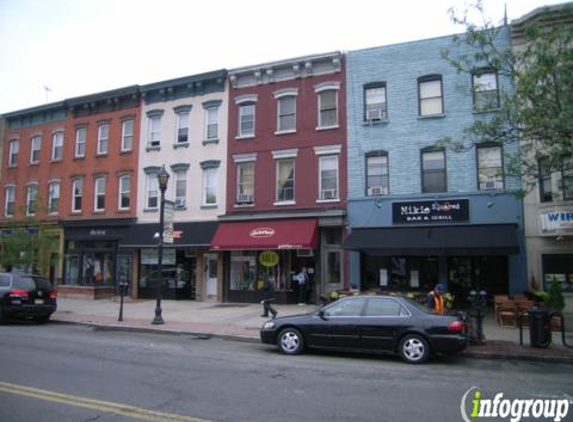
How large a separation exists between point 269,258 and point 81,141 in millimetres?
14465

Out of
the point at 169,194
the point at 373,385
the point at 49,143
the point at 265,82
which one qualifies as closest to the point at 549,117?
the point at 373,385

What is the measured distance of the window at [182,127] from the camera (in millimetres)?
24672

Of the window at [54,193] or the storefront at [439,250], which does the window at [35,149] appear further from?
the storefront at [439,250]

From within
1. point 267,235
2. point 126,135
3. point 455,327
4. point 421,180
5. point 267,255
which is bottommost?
point 455,327

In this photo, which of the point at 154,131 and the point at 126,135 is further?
the point at 126,135

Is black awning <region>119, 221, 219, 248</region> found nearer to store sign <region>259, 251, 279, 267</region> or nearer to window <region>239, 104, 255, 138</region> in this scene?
store sign <region>259, 251, 279, 267</region>

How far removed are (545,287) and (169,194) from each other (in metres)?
17.5

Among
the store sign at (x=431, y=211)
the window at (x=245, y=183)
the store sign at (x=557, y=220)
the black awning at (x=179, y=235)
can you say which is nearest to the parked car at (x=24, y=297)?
the black awning at (x=179, y=235)

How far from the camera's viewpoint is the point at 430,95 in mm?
19844

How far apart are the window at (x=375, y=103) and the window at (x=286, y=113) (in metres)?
3.48

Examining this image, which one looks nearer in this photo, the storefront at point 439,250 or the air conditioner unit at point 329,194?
the storefront at point 439,250

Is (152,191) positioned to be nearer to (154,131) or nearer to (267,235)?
(154,131)

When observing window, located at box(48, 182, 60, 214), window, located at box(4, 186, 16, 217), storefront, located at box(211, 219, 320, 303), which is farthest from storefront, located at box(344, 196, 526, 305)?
window, located at box(4, 186, 16, 217)

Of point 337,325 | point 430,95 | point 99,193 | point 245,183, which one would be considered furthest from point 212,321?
point 99,193
